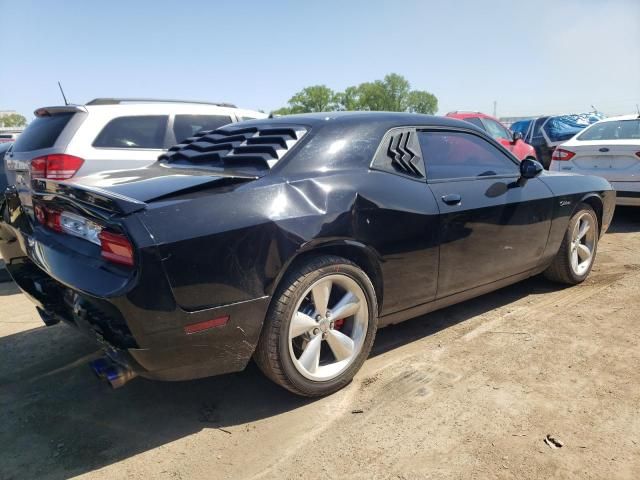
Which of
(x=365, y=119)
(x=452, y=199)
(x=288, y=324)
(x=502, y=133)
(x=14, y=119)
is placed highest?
(x=365, y=119)

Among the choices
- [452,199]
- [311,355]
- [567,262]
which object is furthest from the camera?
[567,262]

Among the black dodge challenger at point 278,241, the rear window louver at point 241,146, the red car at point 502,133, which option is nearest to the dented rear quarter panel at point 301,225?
the black dodge challenger at point 278,241

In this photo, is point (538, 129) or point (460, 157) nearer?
point (460, 157)

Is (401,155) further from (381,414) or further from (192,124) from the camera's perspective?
(192,124)

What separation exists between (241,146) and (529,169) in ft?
7.36

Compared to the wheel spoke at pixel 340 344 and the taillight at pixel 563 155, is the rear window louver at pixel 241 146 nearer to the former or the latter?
the wheel spoke at pixel 340 344

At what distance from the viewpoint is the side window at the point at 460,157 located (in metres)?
3.40

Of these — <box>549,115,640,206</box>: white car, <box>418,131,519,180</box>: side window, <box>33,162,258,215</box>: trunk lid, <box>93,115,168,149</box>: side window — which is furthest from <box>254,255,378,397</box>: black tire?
<box>549,115,640,206</box>: white car

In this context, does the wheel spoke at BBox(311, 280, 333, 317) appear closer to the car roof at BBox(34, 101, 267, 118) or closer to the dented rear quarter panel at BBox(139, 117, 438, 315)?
the dented rear quarter panel at BBox(139, 117, 438, 315)

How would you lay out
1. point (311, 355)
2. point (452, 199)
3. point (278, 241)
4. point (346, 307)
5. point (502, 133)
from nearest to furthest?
point (278, 241) < point (311, 355) < point (346, 307) < point (452, 199) < point (502, 133)

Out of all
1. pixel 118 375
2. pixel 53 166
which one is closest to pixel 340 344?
pixel 118 375

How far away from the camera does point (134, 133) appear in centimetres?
535

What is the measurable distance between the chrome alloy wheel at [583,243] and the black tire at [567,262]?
29 mm

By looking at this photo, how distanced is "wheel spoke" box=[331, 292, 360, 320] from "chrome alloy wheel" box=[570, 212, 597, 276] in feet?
8.44
